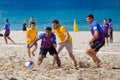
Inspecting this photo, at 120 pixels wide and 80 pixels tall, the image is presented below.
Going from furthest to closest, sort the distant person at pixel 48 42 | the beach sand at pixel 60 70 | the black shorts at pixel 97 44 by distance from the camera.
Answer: the distant person at pixel 48 42, the black shorts at pixel 97 44, the beach sand at pixel 60 70

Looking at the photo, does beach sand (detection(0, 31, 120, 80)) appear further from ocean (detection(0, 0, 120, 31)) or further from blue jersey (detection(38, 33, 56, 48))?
ocean (detection(0, 0, 120, 31))

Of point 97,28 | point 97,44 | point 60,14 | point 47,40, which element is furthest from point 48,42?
point 60,14

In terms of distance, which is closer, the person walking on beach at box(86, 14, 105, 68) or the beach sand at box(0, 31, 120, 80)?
the beach sand at box(0, 31, 120, 80)

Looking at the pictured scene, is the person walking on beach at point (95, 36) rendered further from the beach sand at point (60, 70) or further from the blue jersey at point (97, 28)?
the beach sand at point (60, 70)

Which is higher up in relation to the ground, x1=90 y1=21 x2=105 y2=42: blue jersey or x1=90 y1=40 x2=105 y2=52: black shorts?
x1=90 y1=21 x2=105 y2=42: blue jersey

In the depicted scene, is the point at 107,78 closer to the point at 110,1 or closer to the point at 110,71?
the point at 110,71

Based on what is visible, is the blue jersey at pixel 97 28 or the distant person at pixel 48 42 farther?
the distant person at pixel 48 42

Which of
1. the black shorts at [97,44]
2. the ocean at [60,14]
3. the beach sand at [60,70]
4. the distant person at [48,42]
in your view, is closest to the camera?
the beach sand at [60,70]

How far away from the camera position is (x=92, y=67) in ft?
43.8

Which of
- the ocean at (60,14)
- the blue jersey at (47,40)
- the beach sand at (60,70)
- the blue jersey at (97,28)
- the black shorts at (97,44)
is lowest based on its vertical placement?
the beach sand at (60,70)

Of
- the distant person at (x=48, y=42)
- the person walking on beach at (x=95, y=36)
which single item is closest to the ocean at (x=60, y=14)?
the distant person at (x=48, y=42)

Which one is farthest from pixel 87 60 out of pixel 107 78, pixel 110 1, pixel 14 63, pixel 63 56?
pixel 110 1

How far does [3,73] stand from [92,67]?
2761mm

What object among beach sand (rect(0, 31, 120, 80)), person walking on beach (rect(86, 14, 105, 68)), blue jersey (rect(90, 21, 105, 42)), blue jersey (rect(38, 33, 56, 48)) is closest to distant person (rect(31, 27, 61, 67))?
blue jersey (rect(38, 33, 56, 48))
